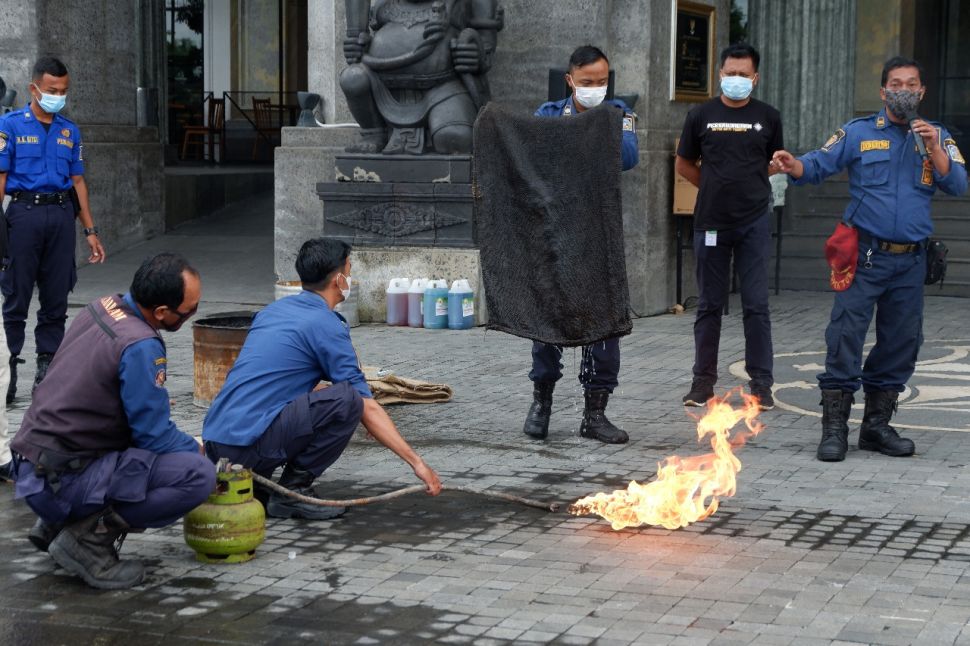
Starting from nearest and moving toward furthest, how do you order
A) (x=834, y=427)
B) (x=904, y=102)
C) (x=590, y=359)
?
(x=904, y=102) → (x=834, y=427) → (x=590, y=359)

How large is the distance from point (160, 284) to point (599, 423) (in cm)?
336

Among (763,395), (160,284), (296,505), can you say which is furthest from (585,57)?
(160,284)

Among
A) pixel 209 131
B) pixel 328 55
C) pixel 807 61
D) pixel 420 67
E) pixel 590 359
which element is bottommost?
pixel 590 359

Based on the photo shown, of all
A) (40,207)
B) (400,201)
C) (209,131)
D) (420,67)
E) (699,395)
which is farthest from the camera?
(209,131)

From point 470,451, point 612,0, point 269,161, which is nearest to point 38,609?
point 470,451

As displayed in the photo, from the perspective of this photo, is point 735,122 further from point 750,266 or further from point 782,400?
point 782,400

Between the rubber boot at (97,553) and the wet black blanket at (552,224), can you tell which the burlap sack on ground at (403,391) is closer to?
the wet black blanket at (552,224)

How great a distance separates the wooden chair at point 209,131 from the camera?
25.3 meters

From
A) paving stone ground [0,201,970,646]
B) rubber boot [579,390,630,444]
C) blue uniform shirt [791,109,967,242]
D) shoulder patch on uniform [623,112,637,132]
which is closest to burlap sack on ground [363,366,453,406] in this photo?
paving stone ground [0,201,970,646]

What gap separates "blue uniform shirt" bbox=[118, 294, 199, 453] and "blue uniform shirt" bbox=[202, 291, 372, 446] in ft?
2.10

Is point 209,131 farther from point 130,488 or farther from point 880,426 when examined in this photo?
point 130,488

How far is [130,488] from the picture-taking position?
5535 millimetres

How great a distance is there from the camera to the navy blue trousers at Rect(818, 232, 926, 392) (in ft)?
25.5

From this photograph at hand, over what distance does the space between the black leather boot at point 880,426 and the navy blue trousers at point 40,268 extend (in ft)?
16.0
